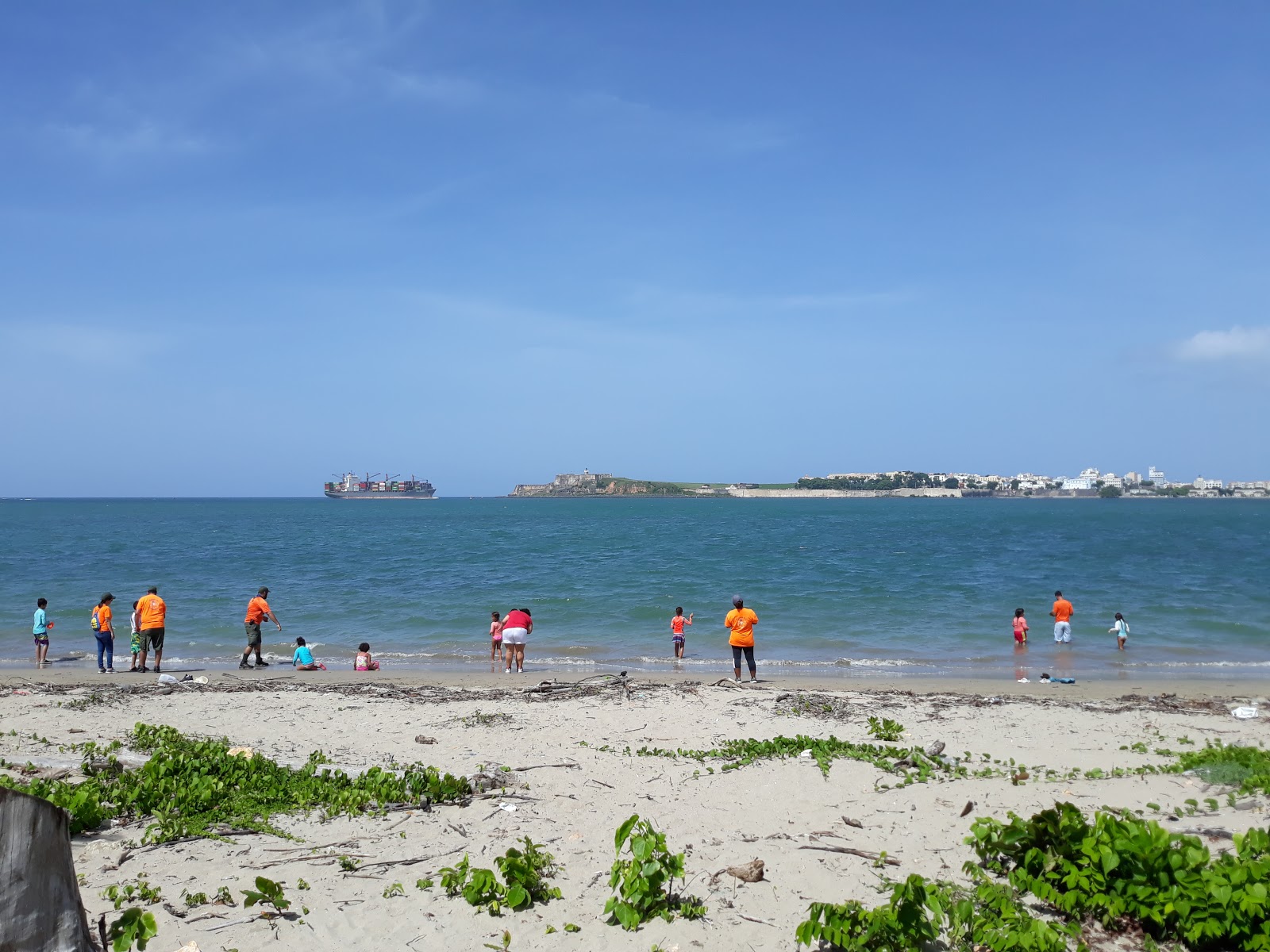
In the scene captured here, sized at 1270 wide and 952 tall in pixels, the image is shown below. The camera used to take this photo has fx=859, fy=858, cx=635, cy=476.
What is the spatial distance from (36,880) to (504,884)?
120 inches

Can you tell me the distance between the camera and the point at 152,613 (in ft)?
56.8

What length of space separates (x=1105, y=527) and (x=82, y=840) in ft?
281

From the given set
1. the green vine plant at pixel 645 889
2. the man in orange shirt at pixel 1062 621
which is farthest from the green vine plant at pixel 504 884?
the man in orange shirt at pixel 1062 621

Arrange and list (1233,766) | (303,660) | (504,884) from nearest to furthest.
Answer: (504,884), (1233,766), (303,660)

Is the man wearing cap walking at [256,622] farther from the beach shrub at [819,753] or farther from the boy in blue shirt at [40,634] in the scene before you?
the beach shrub at [819,753]

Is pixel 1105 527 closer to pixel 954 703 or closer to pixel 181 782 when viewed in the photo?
pixel 954 703

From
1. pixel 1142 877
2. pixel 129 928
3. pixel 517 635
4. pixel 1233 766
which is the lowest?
pixel 517 635

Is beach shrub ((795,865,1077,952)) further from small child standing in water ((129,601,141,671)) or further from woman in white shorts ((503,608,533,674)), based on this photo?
small child standing in water ((129,601,141,671))

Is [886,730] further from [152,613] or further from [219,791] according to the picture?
[152,613]

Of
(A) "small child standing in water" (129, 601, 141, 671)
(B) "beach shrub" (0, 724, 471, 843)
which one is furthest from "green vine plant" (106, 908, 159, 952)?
(A) "small child standing in water" (129, 601, 141, 671)

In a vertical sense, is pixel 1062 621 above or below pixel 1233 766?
below

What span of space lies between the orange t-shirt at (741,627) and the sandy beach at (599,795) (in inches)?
52.5

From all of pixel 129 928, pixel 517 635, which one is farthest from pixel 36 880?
pixel 517 635

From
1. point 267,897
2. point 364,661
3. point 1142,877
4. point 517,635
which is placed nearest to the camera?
point 1142,877
